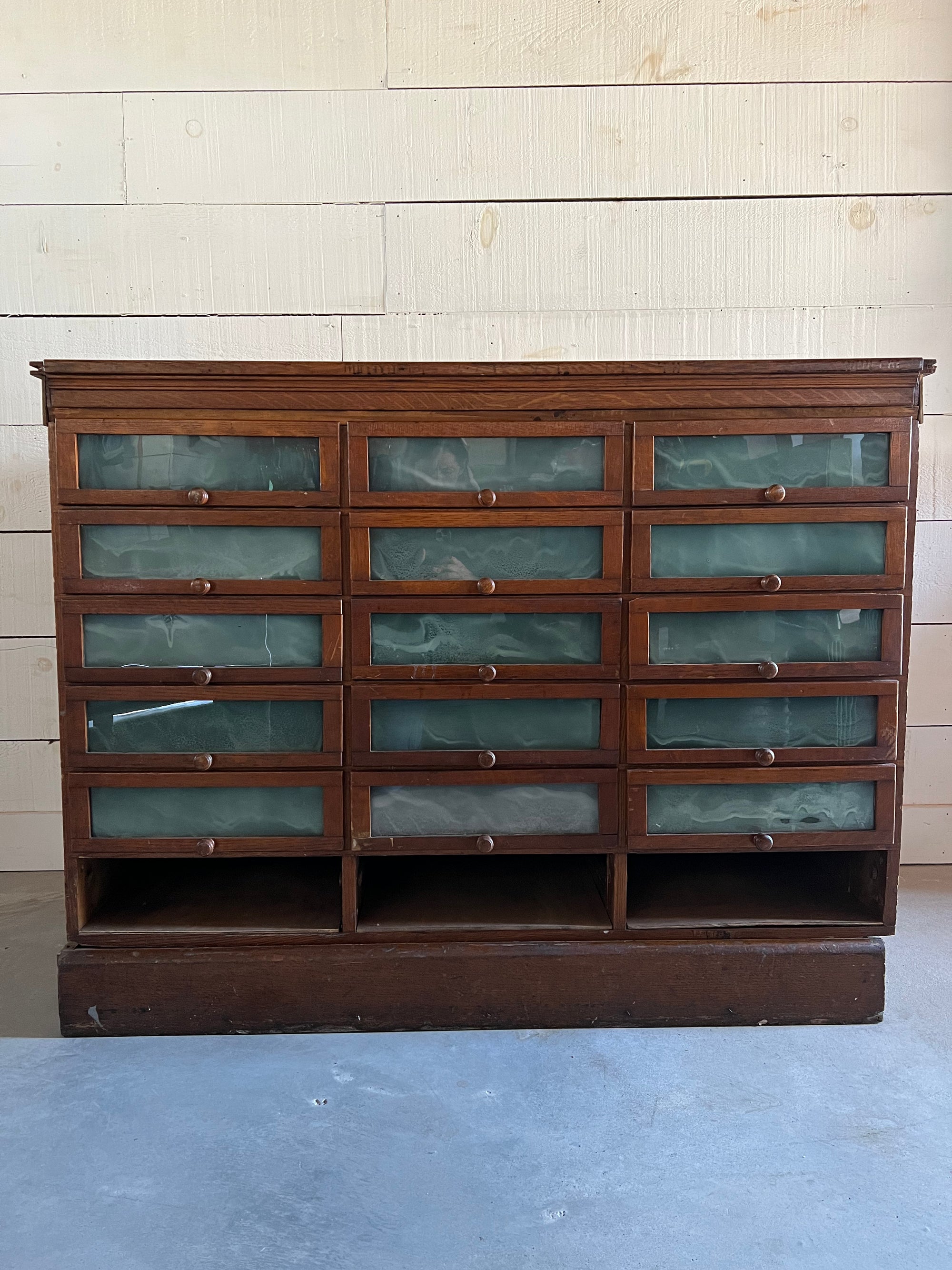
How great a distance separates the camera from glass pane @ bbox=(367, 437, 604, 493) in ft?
5.20

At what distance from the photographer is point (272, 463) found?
1580mm

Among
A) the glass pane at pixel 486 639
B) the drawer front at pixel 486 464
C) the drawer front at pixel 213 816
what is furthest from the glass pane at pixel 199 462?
the drawer front at pixel 213 816

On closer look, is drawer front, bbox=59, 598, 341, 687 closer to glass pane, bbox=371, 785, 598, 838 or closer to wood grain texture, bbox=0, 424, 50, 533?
glass pane, bbox=371, 785, 598, 838

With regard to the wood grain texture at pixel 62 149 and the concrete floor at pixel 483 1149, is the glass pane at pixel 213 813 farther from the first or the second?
the wood grain texture at pixel 62 149

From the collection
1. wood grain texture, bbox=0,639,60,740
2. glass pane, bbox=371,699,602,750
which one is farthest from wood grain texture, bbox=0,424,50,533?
glass pane, bbox=371,699,602,750

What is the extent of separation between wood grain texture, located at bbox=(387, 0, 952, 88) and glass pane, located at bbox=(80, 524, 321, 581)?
1376 mm

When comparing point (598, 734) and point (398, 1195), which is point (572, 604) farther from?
point (398, 1195)

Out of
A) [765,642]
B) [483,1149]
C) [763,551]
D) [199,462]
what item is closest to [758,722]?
[765,642]

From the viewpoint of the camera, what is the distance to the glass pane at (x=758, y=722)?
164cm

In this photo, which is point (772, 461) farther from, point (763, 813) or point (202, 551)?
point (202, 551)

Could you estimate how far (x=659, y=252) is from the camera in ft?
7.29

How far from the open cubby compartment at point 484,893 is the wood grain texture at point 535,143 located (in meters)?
1.70

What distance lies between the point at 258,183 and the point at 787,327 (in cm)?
144

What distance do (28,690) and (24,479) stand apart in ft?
1.89
